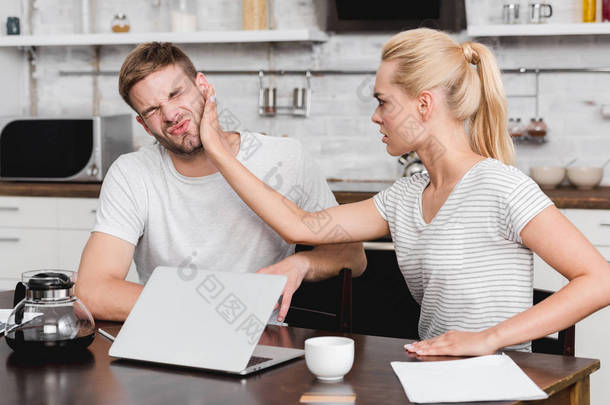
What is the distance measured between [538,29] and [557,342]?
2278mm

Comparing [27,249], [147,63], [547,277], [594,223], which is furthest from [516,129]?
[27,249]

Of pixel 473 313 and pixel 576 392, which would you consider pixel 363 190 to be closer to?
pixel 473 313

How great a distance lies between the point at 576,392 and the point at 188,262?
106cm

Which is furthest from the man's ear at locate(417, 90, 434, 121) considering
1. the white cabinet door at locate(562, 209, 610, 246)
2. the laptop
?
the white cabinet door at locate(562, 209, 610, 246)

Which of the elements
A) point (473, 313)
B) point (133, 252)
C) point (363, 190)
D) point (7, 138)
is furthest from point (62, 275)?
point (7, 138)

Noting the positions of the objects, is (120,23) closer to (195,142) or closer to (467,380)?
(195,142)

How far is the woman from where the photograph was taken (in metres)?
1.58

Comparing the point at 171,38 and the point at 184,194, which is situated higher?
the point at 171,38

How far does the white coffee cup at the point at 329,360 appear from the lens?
1.19 metres

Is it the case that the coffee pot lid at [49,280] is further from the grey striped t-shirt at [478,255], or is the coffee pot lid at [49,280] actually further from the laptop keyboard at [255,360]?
the grey striped t-shirt at [478,255]

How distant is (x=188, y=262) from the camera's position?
201 centimetres

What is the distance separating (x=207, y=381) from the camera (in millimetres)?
1227

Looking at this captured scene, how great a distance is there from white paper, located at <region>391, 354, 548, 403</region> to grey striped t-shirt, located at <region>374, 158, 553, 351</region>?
0.33 m

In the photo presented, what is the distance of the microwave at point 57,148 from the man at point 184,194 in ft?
5.58
